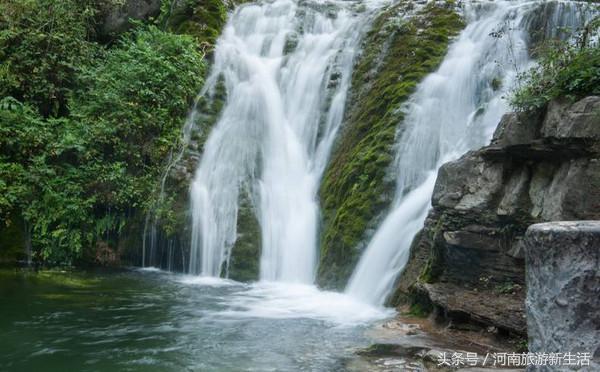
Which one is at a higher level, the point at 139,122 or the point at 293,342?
the point at 139,122

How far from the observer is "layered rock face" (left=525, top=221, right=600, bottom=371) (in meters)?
3.46

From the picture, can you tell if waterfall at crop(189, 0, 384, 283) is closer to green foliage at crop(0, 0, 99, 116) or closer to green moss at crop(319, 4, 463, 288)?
green moss at crop(319, 4, 463, 288)

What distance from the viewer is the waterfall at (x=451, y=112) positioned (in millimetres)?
8148

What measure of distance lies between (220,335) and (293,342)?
37.4 inches

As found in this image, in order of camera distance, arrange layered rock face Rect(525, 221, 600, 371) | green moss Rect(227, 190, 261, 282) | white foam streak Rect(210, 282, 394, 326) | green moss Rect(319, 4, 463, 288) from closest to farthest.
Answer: layered rock face Rect(525, 221, 600, 371), white foam streak Rect(210, 282, 394, 326), green moss Rect(319, 4, 463, 288), green moss Rect(227, 190, 261, 282)

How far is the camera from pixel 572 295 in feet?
11.6

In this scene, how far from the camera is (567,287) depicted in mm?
3545

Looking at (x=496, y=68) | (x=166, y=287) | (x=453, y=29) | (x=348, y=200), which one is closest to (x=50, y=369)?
(x=166, y=287)

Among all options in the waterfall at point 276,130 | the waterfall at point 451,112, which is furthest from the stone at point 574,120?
the waterfall at point 276,130

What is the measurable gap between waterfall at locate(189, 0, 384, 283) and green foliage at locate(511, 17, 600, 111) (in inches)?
198

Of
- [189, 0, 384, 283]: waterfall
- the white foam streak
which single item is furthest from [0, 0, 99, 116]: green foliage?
the white foam streak

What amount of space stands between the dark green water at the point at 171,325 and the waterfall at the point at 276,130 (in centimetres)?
91

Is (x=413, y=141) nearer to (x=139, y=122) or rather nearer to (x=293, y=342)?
(x=293, y=342)

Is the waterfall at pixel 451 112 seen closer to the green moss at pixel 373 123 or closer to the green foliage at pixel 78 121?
the green moss at pixel 373 123
